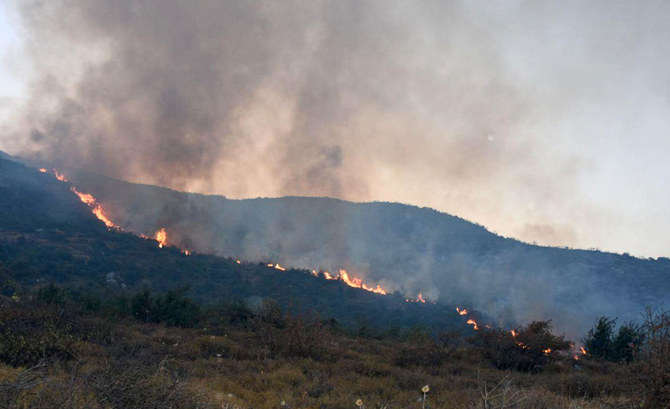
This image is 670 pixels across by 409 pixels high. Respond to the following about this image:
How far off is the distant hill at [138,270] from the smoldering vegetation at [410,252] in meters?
15.7

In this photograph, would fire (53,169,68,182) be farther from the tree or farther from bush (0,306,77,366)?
the tree

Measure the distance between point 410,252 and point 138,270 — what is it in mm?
65446

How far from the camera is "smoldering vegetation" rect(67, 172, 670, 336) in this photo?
6950cm

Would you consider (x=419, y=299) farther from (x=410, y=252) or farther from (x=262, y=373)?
(x=262, y=373)

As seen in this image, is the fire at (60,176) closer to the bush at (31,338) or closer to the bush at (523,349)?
the bush at (31,338)

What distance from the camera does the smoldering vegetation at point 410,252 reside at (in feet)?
228

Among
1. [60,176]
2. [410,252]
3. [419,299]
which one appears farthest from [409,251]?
[60,176]

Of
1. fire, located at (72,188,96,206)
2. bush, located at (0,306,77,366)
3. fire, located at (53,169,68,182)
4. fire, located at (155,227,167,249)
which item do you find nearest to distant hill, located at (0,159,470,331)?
fire, located at (72,188,96,206)

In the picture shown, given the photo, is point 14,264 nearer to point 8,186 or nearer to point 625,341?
point 8,186

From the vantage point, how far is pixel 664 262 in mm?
80562

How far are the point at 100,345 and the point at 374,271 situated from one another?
80.6 metres

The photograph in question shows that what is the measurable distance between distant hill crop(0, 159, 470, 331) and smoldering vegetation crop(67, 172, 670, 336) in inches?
617

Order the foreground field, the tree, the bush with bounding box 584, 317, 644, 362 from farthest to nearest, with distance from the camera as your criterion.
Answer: the tree → the bush with bounding box 584, 317, 644, 362 → the foreground field

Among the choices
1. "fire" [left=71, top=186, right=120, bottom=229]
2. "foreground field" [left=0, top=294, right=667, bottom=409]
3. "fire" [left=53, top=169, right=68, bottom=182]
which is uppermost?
"fire" [left=53, top=169, right=68, bottom=182]
